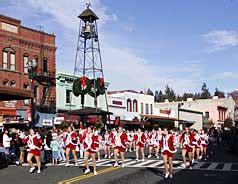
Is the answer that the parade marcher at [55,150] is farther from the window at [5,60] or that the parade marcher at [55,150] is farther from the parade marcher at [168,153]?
the window at [5,60]

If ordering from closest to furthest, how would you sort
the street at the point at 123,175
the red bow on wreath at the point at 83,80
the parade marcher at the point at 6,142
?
the street at the point at 123,175, the parade marcher at the point at 6,142, the red bow on wreath at the point at 83,80

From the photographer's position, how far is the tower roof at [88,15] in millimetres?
43531

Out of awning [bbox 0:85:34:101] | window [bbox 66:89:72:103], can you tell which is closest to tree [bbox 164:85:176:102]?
window [bbox 66:89:72:103]

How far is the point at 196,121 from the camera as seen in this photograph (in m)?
85.9

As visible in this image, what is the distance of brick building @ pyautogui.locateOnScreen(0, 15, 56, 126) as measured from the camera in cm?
4075

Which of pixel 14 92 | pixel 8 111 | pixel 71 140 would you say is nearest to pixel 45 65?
pixel 8 111

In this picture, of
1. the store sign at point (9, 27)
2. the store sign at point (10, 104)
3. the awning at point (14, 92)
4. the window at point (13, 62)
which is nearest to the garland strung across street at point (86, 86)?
the window at point (13, 62)

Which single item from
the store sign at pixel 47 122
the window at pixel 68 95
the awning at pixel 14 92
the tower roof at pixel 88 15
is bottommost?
the store sign at pixel 47 122

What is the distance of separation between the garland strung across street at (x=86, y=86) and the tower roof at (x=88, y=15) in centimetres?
556

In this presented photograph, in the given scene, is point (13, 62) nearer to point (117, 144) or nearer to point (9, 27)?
point (9, 27)

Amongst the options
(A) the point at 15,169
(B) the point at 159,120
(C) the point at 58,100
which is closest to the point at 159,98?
(B) the point at 159,120

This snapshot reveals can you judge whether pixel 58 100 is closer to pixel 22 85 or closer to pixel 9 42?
pixel 22 85

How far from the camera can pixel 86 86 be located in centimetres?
4384

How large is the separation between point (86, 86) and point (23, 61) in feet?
20.4
